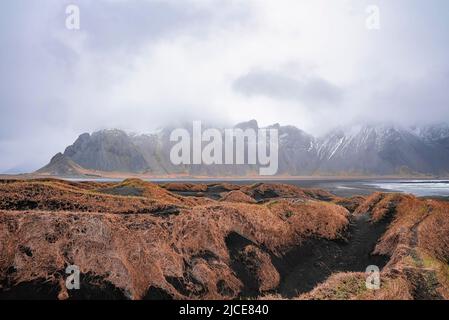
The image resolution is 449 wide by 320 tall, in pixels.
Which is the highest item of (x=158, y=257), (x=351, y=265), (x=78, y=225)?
(x=78, y=225)

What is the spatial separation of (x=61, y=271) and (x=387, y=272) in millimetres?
16292

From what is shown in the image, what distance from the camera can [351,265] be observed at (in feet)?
76.8

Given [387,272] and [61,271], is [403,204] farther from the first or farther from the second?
[61,271]

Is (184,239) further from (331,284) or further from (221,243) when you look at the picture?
(331,284)

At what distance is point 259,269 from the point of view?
21172 millimetres

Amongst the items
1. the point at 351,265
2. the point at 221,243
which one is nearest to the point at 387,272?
the point at 351,265

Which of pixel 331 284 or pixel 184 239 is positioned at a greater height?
pixel 184 239

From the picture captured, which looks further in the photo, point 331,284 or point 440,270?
point 440,270
